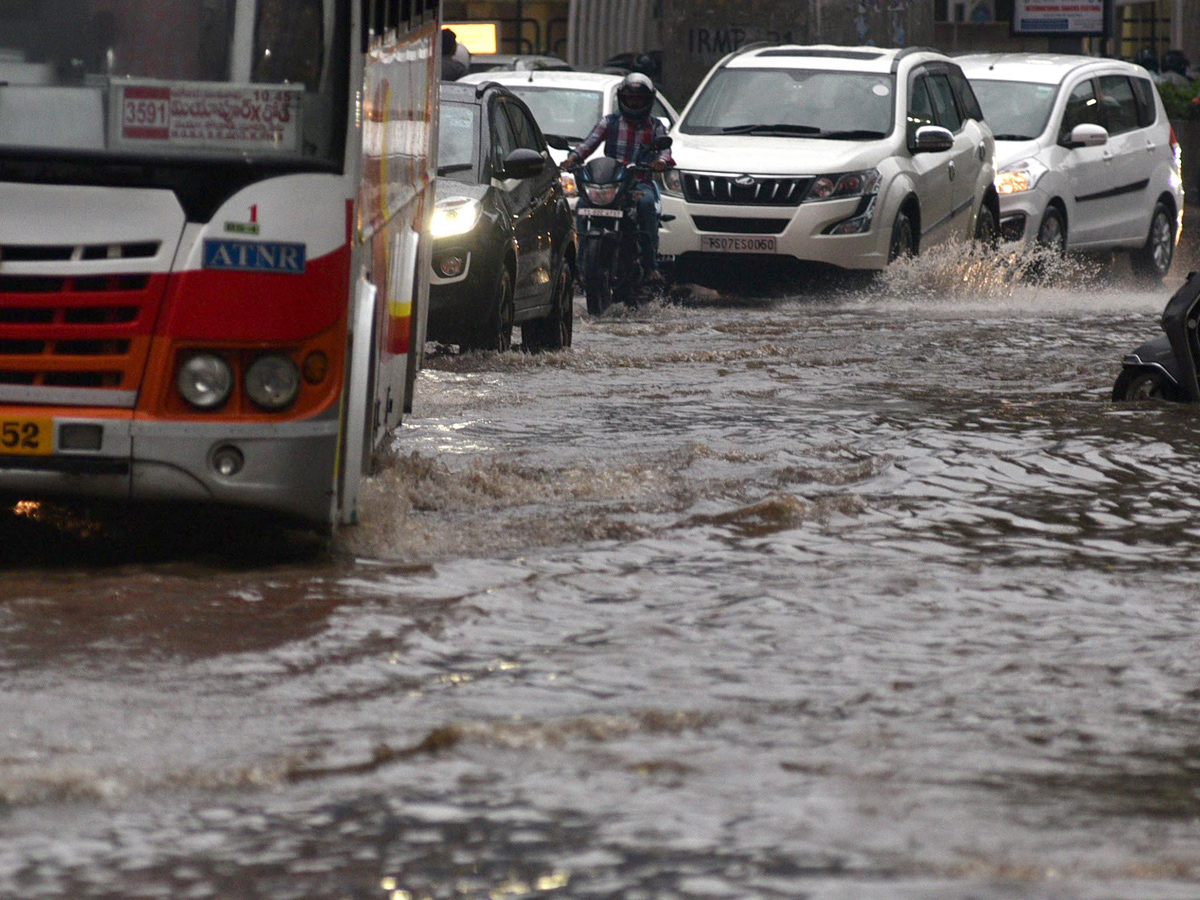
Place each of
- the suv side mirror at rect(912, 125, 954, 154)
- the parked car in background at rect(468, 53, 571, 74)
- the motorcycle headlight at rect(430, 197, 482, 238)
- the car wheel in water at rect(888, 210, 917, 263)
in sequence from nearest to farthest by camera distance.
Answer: the motorcycle headlight at rect(430, 197, 482, 238) < the suv side mirror at rect(912, 125, 954, 154) < the car wheel in water at rect(888, 210, 917, 263) < the parked car in background at rect(468, 53, 571, 74)

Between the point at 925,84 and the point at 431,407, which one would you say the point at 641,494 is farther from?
the point at 925,84

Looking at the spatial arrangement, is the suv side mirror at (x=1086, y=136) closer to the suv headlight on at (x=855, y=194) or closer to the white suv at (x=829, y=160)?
the white suv at (x=829, y=160)

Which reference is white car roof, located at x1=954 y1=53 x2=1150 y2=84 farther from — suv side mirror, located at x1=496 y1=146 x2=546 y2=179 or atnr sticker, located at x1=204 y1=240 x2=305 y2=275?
atnr sticker, located at x1=204 y1=240 x2=305 y2=275

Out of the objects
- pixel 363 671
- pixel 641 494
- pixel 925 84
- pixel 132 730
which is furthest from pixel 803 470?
pixel 925 84

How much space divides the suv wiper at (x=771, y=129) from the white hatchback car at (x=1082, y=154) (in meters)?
2.42

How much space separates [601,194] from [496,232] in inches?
155

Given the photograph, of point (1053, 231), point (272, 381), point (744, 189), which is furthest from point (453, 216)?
point (1053, 231)

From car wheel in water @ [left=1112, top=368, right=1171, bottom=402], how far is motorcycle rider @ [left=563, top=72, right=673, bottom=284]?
6743mm

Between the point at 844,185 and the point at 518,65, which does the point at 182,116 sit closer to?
the point at 844,185

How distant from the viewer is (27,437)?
7.04m

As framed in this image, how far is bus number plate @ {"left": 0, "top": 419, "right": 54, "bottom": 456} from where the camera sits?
277 inches

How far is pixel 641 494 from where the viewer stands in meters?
9.09

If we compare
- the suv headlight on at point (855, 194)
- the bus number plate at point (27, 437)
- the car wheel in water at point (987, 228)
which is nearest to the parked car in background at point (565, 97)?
the car wheel in water at point (987, 228)

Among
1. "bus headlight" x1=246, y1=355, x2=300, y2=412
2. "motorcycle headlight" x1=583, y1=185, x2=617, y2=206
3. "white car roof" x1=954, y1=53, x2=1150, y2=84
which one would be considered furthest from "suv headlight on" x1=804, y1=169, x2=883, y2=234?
"bus headlight" x1=246, y1=355, x2=300, y2=412
